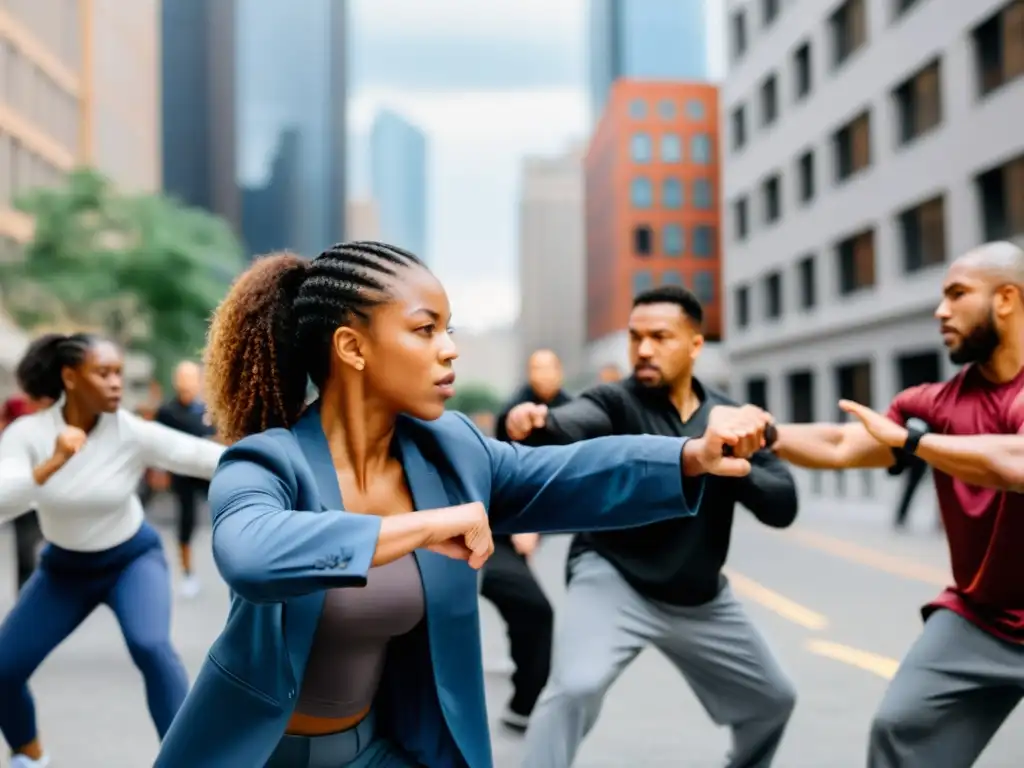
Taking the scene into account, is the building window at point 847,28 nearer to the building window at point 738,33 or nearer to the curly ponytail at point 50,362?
the building window at point 738,33

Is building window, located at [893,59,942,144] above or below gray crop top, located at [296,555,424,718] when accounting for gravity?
above

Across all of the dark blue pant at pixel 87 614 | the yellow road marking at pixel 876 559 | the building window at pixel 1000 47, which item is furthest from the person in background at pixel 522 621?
the building window at pixel 1000 47

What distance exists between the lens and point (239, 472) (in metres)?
2.23

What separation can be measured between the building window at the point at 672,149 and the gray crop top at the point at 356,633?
7185cm

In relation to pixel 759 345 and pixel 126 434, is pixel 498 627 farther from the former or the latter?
pixel 759 345

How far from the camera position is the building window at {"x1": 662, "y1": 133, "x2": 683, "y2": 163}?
7244 cm

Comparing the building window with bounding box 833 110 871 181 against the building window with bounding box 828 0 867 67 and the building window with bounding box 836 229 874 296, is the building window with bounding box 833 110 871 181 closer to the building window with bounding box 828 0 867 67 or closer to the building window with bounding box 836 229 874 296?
the building window with bounding box 836 229 874 296

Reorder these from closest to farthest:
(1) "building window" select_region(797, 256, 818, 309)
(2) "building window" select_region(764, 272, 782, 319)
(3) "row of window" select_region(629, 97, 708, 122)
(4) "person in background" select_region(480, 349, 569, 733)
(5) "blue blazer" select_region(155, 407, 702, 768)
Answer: (5) "blue blazer" select_region(155, 407, 702, 768) < (4) "person in background" select_region(480, 349, 569, 733) < (1) "building window" select_region(797, 256, 818, 309) < (2) "building window" select_region(764, 272, 782, 319) < (3) "row of window" select_region(629, 97, 708, 122)

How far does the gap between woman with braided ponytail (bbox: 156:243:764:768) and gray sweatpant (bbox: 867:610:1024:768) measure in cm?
169

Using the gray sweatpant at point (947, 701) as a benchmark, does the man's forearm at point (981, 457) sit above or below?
above

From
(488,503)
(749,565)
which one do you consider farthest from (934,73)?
(488,503)

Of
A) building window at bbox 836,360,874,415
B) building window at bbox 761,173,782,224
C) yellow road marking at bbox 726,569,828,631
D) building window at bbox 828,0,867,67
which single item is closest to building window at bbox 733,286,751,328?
building window at bbox 761,173,782,224

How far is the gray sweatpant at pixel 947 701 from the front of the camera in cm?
380

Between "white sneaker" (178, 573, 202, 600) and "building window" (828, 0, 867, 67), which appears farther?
"building window" (828, 0, 867, 67)
